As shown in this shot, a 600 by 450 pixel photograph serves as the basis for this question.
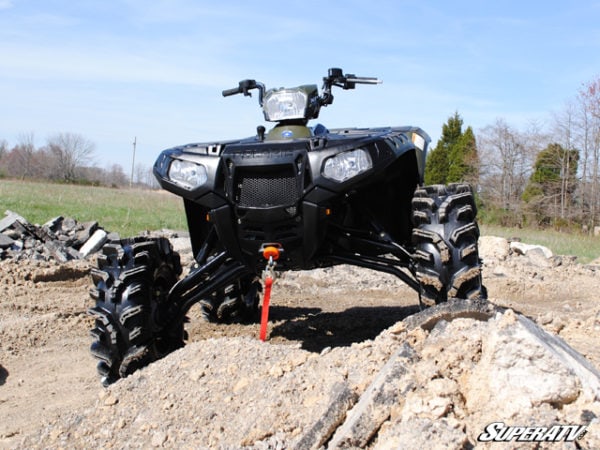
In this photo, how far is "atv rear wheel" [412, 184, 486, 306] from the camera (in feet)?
14.4

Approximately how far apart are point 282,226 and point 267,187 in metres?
0.28

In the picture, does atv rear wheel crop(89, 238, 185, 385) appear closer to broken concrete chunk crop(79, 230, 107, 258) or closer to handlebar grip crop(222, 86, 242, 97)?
handlebar grip crop(222, 86, 242, 97)

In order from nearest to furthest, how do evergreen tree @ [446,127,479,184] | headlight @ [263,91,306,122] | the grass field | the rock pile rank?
headlight @ [263,91,306,122] → the rock pile → the grass field → evergreen tree @ [446,127,479,184]

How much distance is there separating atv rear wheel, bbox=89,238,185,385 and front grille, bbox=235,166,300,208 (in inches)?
32.9

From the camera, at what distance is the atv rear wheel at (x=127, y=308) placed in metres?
4.67

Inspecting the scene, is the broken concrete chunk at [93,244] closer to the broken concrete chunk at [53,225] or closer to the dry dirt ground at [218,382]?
the broken concrete chunk at [53,225]

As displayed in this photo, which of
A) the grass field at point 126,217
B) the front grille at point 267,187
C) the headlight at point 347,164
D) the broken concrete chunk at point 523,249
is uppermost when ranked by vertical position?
the headlight at point 347,164

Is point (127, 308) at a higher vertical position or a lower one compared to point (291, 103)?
lower

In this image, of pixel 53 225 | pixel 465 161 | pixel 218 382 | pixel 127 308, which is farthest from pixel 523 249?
pixel 465 161

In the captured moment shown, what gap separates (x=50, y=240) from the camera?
1206 centimetres

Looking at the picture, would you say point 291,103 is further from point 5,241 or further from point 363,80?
point 5,241

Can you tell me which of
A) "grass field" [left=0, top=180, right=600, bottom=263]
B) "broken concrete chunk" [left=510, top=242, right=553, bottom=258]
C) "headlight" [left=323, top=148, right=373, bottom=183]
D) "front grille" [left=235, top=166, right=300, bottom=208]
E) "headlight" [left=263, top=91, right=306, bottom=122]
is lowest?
"grass field" [left=0, top=180, right=600, bottom=263]

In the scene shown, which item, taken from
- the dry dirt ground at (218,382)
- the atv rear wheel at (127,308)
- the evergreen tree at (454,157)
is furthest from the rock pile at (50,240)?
the evergreen tree at (454,157)

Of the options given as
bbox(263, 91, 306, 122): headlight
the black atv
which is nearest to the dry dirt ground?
the black atv
